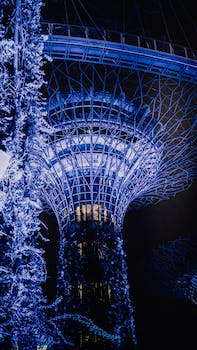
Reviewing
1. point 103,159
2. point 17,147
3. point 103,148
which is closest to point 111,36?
point 103,148

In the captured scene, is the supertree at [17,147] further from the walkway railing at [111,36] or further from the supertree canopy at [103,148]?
the supertree canopy at [103,148]

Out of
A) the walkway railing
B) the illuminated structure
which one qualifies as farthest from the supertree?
the illuminated structure

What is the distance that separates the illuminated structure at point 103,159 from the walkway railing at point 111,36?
1160 millimetres

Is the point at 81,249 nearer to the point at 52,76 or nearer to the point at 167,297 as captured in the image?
the point at 52,76

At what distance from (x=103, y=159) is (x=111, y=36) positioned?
26.7ft

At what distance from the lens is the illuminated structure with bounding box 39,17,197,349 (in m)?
19.1

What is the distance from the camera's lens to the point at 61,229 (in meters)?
22.1

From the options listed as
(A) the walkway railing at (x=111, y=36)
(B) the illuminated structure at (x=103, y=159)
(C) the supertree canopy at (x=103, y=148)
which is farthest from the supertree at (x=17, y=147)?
(B) the illuminated structure at (x=103, y=159)

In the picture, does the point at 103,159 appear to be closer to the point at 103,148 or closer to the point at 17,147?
the point at 103,148

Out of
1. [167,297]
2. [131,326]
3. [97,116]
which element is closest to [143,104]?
[97,116]

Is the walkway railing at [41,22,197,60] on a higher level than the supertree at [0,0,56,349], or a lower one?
higher

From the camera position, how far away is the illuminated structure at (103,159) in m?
19.1

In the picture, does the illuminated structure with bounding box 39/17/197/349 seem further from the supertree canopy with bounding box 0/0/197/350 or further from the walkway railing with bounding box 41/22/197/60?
the walkway railing with bounding box 41/22/197/60

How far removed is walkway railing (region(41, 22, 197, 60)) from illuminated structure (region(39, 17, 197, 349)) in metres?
1.16
